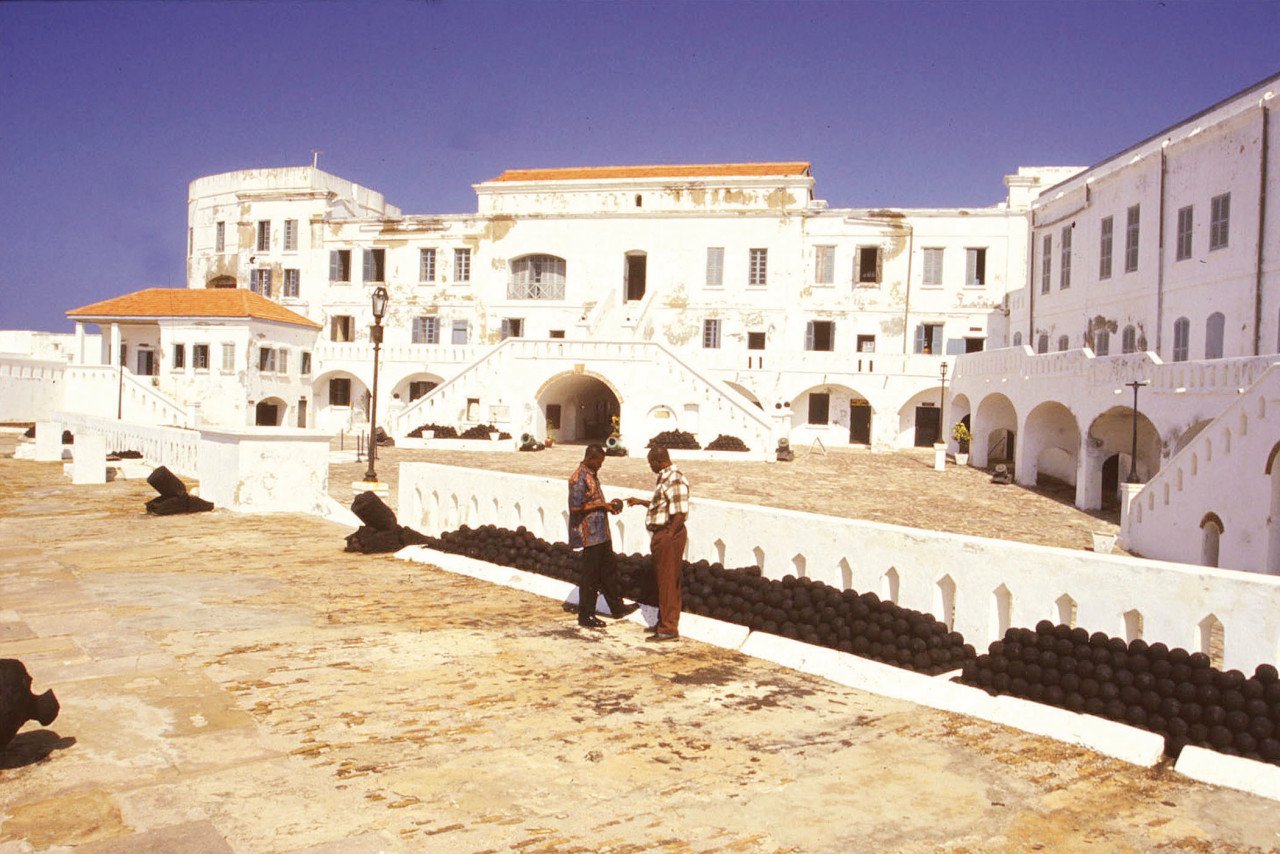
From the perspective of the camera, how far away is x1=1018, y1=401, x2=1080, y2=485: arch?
28609mm

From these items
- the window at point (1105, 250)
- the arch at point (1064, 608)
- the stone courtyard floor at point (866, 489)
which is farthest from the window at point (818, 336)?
the arch at point (1064, 608)

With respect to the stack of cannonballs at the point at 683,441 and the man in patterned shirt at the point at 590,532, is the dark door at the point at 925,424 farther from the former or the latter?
the man in patterned shirt at the point at 590,532

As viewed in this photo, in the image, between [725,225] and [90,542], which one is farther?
[725,225]

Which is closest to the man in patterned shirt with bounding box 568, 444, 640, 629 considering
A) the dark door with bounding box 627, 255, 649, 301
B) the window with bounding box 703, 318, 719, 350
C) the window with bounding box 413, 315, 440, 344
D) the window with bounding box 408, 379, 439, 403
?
the window with bounding box 703, 318, 719, 350

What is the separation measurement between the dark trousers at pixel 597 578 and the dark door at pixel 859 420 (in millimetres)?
32183

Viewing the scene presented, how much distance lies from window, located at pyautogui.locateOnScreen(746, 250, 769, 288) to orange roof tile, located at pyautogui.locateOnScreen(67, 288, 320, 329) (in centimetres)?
2083

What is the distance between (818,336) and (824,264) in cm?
310

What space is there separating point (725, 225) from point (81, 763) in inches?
1536

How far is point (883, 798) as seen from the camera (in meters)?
4.84

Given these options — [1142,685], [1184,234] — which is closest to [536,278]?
[1184,234]

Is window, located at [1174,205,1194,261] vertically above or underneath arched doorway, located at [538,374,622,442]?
above

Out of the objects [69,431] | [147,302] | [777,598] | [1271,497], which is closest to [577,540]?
[777,598]

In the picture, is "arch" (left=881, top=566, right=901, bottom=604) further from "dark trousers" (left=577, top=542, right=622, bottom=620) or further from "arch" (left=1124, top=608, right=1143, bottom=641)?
"dark trousers" (left=577, top=542, right=622, bottom=620)

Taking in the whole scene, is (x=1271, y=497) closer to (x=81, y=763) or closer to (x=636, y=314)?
(x=81, y=763)
